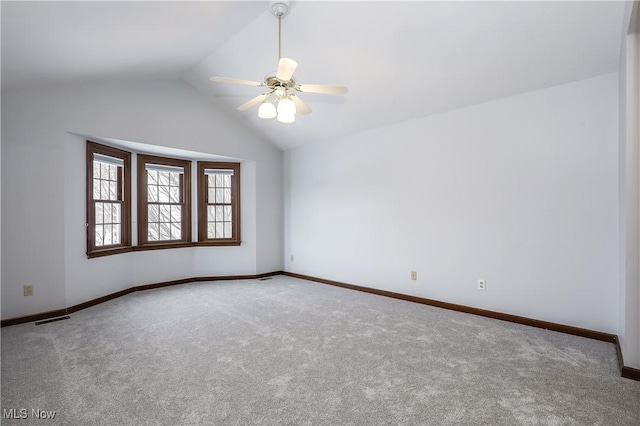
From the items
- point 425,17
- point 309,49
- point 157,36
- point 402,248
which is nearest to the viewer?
point 425,17

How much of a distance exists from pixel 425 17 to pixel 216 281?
4733 mm

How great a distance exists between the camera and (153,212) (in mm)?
5199

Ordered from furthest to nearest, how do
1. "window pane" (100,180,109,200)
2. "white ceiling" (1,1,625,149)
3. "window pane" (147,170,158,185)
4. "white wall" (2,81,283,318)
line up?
"window pane" (147,170,158,185) < "window pane" (100,180,109,200) < "white wall" (2,81,283,318) < "white ceiling" (1,1,625,149)

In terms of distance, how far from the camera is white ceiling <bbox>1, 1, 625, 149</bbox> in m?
2.57

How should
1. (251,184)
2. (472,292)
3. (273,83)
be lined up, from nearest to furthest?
(273,83) → (472,292) → (251,184)

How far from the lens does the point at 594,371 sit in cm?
243

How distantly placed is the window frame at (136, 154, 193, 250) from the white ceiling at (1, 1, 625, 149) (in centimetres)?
135

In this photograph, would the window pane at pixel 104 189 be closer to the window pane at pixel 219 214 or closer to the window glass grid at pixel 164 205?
the window glass grid at pixel 164 205

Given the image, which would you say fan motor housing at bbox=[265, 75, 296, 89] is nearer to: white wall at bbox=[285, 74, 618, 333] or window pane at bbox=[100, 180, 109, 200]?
white wall at bbox=[285, 74, 618, 333]

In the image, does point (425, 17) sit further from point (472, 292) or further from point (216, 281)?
point (216, 281)

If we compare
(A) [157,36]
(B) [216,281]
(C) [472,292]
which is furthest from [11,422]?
(C) [472,292]

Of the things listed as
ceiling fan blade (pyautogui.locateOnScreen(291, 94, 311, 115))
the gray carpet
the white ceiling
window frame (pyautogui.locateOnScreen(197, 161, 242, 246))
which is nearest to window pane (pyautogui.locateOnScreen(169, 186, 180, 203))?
window frame (pyautogui.locateOnScreen(197, 161, 242, 246))

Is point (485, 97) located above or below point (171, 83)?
below

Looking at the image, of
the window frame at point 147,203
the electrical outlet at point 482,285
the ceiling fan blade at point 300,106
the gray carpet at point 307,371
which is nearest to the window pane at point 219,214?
the window frame at point 147,203
